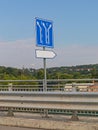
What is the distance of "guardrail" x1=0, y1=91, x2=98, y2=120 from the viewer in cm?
855

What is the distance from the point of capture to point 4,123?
10.0 meters

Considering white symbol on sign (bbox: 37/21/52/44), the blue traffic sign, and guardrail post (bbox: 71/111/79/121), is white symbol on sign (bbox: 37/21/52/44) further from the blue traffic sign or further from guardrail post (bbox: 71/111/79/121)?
guardrail post (bbox: 71/111/79/121)

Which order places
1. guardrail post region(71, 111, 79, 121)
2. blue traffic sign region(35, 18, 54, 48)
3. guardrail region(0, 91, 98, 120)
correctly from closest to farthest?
guardrail region(0, 91, 98, 120)
guardrail post region(71, 111, 79, 121)
blue traffic sign region(35, 18, 54, 48)

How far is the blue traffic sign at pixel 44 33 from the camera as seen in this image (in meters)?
10.7

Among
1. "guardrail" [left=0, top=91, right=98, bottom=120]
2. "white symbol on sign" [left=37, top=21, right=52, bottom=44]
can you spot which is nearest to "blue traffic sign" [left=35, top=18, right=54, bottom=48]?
"white symbol on sign" [left=37, top=21, right=52, bottom=44]

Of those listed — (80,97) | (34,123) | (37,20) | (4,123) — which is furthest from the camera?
(37,20)

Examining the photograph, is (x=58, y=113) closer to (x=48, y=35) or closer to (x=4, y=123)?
(x=4, y=123)

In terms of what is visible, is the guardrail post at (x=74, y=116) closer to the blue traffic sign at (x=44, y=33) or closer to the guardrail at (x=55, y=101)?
the guardrail at (x=55, y=101)

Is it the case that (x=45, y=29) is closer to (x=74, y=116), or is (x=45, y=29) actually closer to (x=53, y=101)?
(x=53, y=101)

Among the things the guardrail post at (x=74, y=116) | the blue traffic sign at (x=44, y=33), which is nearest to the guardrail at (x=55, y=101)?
the guardrail post at (x=74, y=116)

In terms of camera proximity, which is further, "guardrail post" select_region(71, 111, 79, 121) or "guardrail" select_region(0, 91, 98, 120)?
"guardrail post" select_region(71, 111, 79, 121)

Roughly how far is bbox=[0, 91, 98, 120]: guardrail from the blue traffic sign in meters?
1.67

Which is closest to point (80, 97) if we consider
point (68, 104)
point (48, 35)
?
point (68, 104)

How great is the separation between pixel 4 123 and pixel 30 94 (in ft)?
3.61
